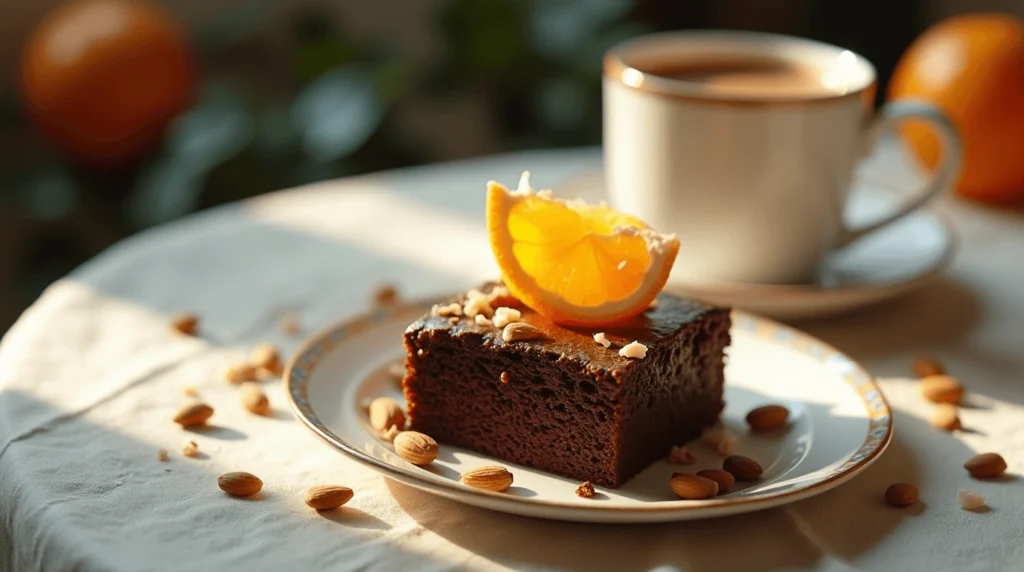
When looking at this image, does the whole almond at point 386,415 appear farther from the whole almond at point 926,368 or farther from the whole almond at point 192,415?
the whole almond at point 926,368

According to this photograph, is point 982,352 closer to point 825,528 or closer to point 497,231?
point 825,528

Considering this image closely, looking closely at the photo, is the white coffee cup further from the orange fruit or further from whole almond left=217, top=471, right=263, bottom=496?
whole almond left=217, top=471, right=263, bottom=496

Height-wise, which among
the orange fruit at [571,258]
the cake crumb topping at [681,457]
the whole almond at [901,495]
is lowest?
the whole almond at [901,495]

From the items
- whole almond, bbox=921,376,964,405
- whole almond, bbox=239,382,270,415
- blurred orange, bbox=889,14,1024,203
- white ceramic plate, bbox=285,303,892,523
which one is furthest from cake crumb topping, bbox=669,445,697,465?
blurred orange, bbox=889,14,1024,203

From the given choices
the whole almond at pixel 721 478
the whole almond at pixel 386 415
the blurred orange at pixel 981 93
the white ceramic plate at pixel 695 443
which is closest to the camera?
the white ceramic plate at pixel 695 443

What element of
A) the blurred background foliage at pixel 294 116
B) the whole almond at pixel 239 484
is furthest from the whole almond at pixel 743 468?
the blurred background foliage at pixel 294 116
